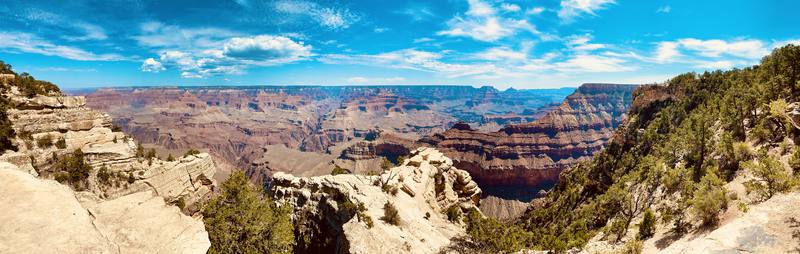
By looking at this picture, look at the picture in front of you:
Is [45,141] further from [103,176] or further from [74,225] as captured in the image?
[74,225]

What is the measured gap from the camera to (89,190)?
32.2 meters

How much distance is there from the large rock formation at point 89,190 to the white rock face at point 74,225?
0.04 meters

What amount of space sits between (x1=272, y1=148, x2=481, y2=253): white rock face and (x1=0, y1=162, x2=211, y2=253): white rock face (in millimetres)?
12795

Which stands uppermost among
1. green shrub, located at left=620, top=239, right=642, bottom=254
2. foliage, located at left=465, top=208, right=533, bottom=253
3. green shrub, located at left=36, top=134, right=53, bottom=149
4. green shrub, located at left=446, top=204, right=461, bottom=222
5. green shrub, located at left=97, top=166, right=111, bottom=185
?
green shrub, located at left=36, top=134, right=53, bottom=149

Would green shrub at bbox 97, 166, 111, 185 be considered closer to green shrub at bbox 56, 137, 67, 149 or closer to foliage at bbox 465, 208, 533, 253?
green shrub at bbox 56, 137, 67, 149

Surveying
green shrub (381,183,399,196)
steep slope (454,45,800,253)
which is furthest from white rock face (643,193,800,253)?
green shrub (381,183,399,196)

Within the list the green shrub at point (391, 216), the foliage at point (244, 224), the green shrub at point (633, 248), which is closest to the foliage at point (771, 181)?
the green shrub at point (633, 248)

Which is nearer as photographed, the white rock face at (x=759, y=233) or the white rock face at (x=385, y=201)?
the white rock face at (x=759, y=233)

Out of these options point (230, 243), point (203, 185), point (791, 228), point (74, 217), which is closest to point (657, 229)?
point (791, 228)

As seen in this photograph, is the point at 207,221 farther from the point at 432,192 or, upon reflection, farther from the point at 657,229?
the point at 657,229

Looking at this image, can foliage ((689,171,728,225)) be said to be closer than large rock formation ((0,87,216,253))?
No

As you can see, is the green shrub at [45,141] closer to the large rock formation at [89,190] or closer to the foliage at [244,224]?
the large rock formation at [89,190]

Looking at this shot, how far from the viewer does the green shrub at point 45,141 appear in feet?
107

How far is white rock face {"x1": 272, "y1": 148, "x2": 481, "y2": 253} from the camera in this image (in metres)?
30.2
